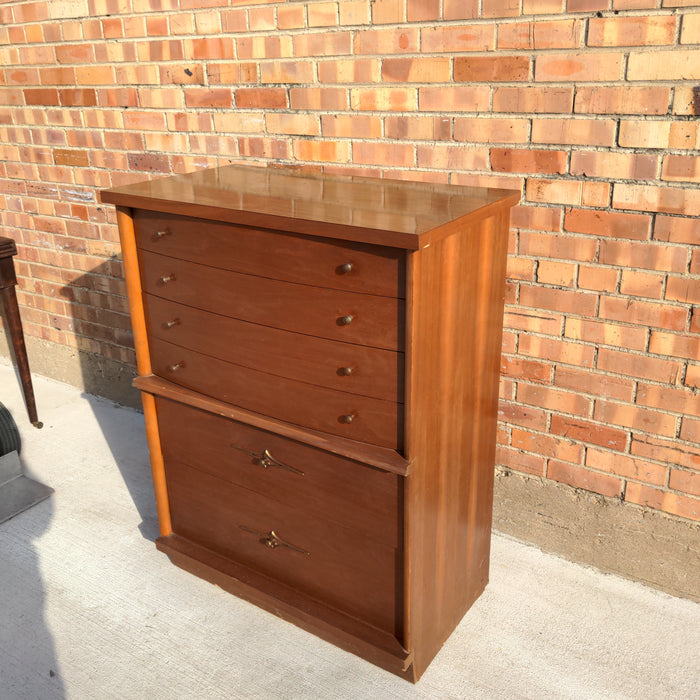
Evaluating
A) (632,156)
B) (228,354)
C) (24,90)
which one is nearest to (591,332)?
(632,156)

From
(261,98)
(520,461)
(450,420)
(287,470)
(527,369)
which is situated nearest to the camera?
(450,420)

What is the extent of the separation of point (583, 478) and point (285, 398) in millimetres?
1007

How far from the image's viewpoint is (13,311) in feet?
9.89

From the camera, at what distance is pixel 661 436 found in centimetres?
203

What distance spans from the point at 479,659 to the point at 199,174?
1.64 m

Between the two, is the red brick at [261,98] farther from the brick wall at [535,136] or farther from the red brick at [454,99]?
the red brick at [454,99]

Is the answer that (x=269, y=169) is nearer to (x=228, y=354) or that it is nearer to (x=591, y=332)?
(x=228, y=354)

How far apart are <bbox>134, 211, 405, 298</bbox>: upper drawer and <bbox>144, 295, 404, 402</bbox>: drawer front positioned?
0.14 m

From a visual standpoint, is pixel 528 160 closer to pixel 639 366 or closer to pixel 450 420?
pixel 639 366

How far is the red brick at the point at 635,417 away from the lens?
6.58 feet

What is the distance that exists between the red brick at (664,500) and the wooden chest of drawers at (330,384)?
0.43 metres

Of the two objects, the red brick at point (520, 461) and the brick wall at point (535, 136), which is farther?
the red brick at point (520, 461)

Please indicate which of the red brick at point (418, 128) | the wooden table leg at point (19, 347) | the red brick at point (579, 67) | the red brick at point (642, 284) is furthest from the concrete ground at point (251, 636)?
the red brick at point (579, 67)

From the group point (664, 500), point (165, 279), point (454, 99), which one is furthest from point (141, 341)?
point (664, 500)
